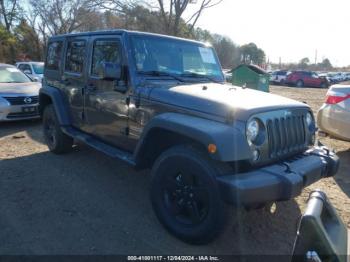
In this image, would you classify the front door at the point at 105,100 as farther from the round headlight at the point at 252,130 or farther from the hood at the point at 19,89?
the hood at the point at 19,89

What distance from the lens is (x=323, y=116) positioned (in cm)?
580

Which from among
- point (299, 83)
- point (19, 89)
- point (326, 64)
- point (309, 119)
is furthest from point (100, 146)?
point (326, 64)

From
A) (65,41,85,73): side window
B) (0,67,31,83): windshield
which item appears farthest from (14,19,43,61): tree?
(65,41,85,73): side window

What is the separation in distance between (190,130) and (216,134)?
0.27 m

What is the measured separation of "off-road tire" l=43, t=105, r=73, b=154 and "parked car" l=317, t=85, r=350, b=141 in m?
4.47

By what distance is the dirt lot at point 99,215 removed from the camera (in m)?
3.15

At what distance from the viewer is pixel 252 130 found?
2.91m

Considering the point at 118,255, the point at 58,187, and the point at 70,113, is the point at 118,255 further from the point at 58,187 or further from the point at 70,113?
the point at 70,113

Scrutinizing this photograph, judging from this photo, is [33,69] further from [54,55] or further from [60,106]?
[60,106]

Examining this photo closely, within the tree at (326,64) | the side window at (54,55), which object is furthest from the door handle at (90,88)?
the tree at (326,64)

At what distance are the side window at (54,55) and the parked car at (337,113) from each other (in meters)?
4.71

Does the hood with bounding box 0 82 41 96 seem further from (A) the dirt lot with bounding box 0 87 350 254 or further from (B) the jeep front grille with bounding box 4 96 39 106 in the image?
(A) the dirt lot with bounding box 0 87 350 254

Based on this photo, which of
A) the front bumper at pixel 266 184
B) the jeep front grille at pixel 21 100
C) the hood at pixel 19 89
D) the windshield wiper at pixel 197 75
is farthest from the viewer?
the hood at pixel 19 89

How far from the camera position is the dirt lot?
315 cm
